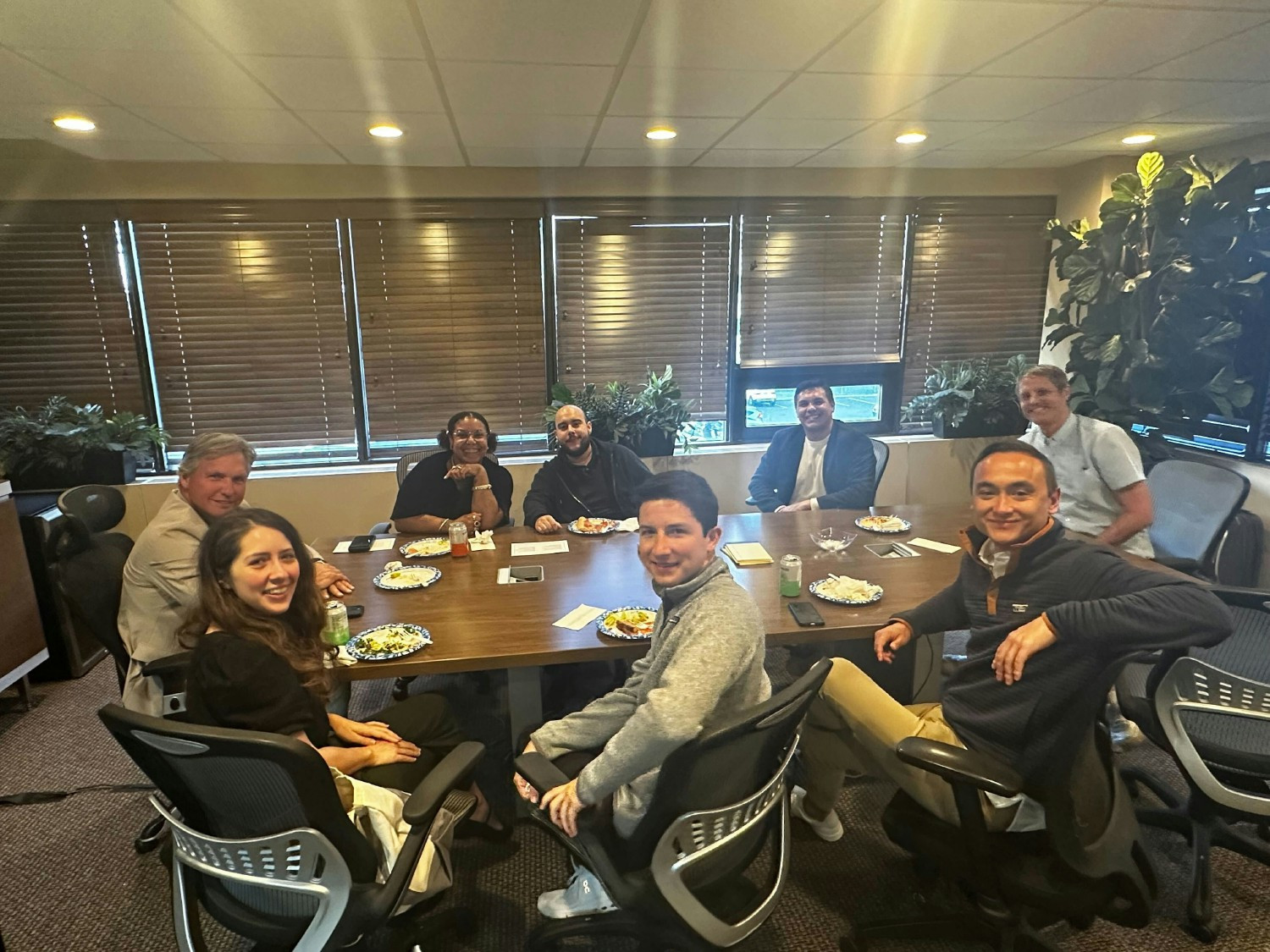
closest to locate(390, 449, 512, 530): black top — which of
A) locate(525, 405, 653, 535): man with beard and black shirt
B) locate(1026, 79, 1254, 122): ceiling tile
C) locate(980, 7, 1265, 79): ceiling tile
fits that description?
locate(525, 405, 653, 535): man with beard and black shirt

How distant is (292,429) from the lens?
13.9 ft

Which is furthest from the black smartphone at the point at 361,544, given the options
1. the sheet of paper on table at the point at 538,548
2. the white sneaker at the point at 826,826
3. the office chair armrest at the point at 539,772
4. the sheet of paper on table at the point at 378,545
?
the white sneaker at the point at 826,826

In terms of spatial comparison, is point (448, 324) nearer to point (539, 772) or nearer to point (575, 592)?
point (575, 592)

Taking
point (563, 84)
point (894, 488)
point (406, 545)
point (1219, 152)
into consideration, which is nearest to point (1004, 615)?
point (406, 545)

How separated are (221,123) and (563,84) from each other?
154cm

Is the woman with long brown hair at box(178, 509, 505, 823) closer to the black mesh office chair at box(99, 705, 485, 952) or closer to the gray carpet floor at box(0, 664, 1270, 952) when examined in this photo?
the black mesh office chair at box(99, 705, 485, 952)

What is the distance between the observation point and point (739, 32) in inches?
79.9

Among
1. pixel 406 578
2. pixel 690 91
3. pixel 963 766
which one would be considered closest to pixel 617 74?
pixel 690 91

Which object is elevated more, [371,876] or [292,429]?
[292,429]

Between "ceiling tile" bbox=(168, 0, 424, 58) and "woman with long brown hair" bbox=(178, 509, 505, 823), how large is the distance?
4.32ft

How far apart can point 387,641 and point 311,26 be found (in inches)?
67.6

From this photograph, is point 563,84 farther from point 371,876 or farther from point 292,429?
point 292,429

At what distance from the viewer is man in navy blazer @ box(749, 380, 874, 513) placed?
3406mm

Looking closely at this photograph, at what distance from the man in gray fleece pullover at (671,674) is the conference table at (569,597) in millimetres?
76
